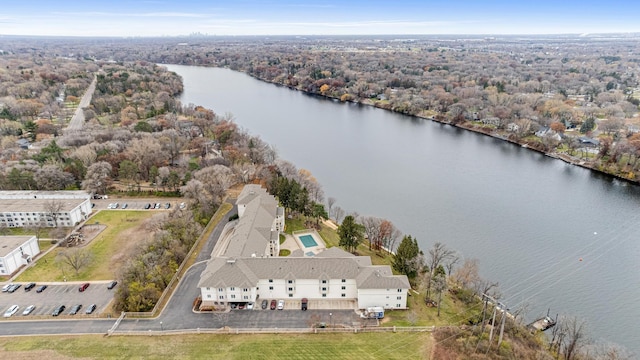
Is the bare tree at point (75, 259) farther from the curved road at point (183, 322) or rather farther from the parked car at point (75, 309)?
the curved road at point (183, 322)

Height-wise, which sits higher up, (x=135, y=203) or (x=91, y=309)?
(x=135, y=203)

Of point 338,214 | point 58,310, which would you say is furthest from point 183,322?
point 338,214

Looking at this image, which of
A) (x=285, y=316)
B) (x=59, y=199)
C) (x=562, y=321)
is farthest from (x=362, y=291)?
(x=59, y=199)

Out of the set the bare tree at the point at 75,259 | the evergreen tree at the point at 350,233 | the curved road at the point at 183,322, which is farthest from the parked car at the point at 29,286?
the evergreen tree at the point at 350,233

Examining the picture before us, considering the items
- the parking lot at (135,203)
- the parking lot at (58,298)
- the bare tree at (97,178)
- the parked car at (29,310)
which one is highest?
the bare tree at (97,178)

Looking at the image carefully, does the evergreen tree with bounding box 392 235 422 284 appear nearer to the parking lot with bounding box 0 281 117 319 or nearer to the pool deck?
the pool deck

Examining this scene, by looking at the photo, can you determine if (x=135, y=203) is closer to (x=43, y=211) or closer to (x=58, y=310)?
(x=43, y=211)
